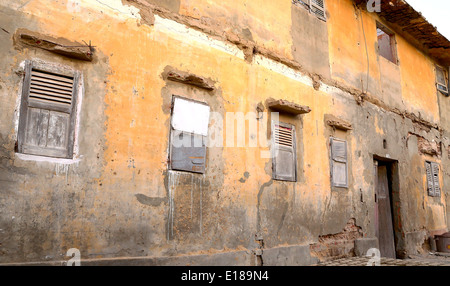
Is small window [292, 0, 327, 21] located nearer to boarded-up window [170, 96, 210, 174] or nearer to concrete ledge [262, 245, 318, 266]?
boarded-up window [170, 96, 210, 174]

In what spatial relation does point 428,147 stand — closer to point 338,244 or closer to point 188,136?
point 338,244

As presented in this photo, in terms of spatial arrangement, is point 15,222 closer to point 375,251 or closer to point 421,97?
point 375,251

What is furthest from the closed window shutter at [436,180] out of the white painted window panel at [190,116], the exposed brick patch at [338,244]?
the white painted window panel at [190,116]

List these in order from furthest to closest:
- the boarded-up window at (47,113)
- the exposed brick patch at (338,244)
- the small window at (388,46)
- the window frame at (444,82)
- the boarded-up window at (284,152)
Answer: the window frame at (444,82), the small window at (388,46), the exposed brick patch at (338,244), the boarded-up window at (284,152), the boarded-up window at (47,113)

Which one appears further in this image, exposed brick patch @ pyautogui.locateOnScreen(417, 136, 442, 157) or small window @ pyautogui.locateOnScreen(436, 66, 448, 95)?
small window @ pyautogui.locateOnScreen(436, 66, 448, 95)

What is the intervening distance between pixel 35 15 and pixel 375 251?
796 centimetres

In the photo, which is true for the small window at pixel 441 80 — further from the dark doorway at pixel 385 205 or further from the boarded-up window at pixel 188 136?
the boarded-up window at pixel 188 136

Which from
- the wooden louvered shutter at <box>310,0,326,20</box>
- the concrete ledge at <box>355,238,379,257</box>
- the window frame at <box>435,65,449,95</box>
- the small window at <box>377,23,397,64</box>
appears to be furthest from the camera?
the window frame at <box>435,65,449,95</box>

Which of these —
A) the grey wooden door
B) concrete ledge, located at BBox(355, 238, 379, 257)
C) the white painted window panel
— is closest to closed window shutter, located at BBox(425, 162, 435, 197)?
the grey wooden door

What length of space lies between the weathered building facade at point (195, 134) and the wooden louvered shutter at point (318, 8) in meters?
0.04

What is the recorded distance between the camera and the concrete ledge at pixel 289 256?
6.01 meters

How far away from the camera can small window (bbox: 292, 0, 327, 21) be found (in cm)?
791

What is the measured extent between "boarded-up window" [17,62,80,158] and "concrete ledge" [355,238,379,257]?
6220mm

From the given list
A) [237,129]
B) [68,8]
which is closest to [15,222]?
[68,8]
